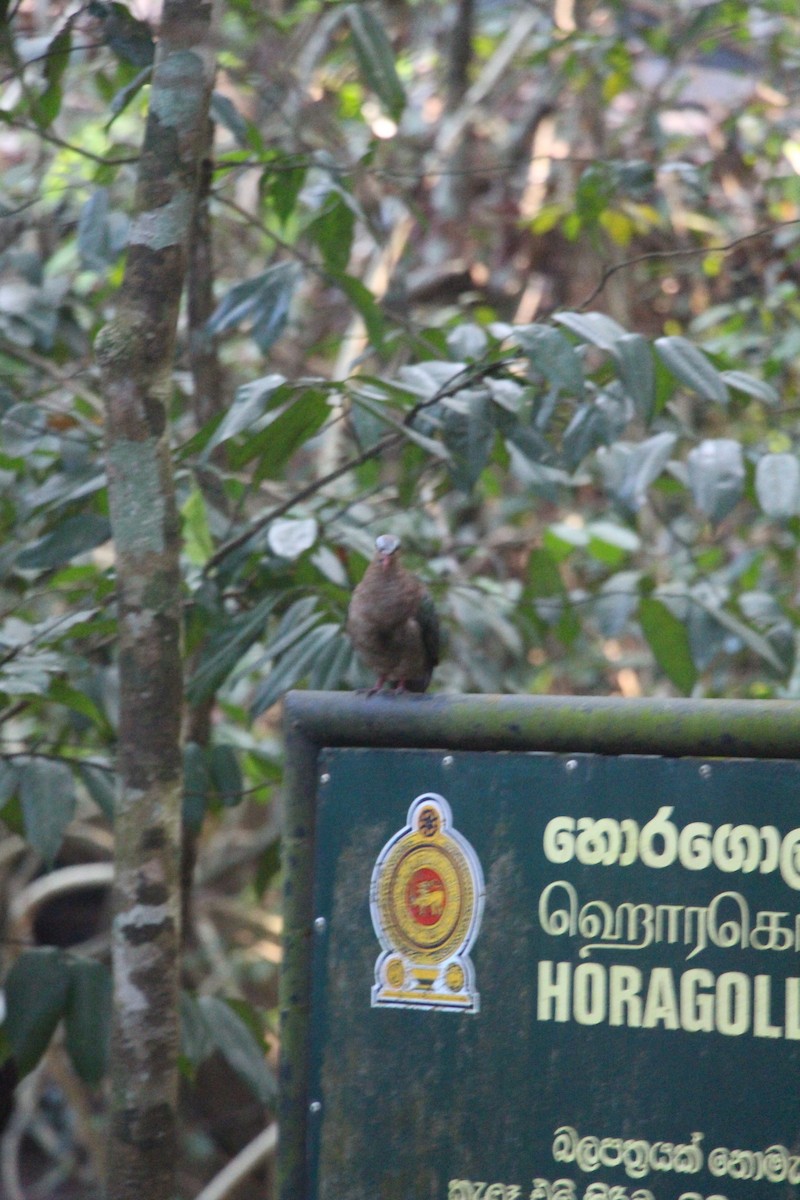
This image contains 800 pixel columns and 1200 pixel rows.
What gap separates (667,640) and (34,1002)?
1.37 m

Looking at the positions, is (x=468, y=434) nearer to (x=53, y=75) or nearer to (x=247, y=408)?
(x=247, y=408)

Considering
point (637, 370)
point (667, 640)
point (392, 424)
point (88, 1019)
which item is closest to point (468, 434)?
point (392, 424)

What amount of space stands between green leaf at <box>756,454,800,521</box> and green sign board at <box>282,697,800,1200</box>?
113 centimetres

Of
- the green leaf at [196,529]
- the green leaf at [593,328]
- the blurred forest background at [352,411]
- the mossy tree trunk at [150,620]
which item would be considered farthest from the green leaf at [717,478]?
the mossy tree trunk at [150,620]

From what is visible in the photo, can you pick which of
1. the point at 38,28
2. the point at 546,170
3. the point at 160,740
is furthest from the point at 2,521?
the point at 546,170

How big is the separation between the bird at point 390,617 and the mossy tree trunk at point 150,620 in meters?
0.63

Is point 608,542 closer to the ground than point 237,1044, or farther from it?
farther from it

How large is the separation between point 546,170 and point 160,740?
11.3 ft

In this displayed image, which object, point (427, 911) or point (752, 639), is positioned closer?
point (427, 911)

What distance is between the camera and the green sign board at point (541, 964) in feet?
4.01

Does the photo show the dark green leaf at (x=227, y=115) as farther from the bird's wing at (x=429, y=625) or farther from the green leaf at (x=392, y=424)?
the bird's wing at (x=429, y=625)

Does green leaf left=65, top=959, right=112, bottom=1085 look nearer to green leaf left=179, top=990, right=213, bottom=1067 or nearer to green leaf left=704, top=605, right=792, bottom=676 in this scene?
green leaf left=179, top=990, right=213, bottom=1067

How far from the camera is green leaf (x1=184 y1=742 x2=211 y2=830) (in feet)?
8.11

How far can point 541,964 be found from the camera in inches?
50.2
